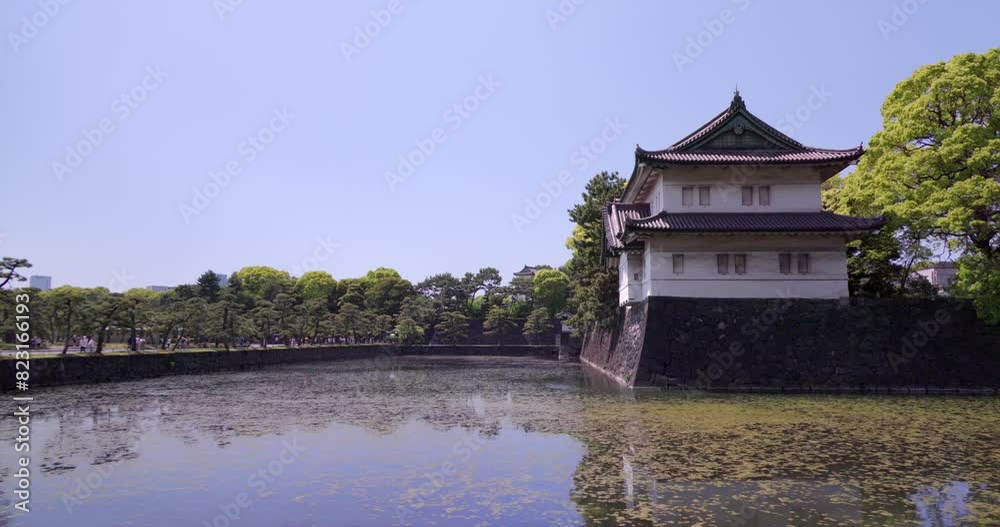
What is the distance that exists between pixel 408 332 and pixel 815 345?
43.1 meters

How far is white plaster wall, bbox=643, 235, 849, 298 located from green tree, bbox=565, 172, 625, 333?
9577mm

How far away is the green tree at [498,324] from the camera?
62.7m

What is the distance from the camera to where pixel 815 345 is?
75.3 feet

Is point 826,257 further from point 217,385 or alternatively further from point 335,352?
point 335,352

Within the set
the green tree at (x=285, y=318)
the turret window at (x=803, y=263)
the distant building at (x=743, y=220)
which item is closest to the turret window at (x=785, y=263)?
the distant building at (x=743, y=220)

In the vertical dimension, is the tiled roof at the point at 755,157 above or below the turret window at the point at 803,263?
above

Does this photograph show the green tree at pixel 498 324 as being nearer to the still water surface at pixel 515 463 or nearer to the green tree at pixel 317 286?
the green tree at pixel 317 286

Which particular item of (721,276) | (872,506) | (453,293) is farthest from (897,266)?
(453,293)

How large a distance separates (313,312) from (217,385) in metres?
25.0

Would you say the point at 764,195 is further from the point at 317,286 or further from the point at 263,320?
the point at 317,286

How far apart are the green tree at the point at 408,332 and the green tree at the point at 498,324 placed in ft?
20.9

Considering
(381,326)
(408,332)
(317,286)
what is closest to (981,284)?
(408,332)

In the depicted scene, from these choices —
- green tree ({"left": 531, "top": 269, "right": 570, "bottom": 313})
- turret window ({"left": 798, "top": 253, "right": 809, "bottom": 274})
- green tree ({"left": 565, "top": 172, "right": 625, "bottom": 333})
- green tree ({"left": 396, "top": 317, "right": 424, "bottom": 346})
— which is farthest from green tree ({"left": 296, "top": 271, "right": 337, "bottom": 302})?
turret window ({"left": 798, "top": 253, "right": 809, "bottom": 274})

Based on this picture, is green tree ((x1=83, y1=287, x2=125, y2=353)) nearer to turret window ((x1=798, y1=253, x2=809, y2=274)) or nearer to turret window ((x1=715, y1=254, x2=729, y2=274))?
turret window ((x1=715, y1=254, x2=729, y2=274))
